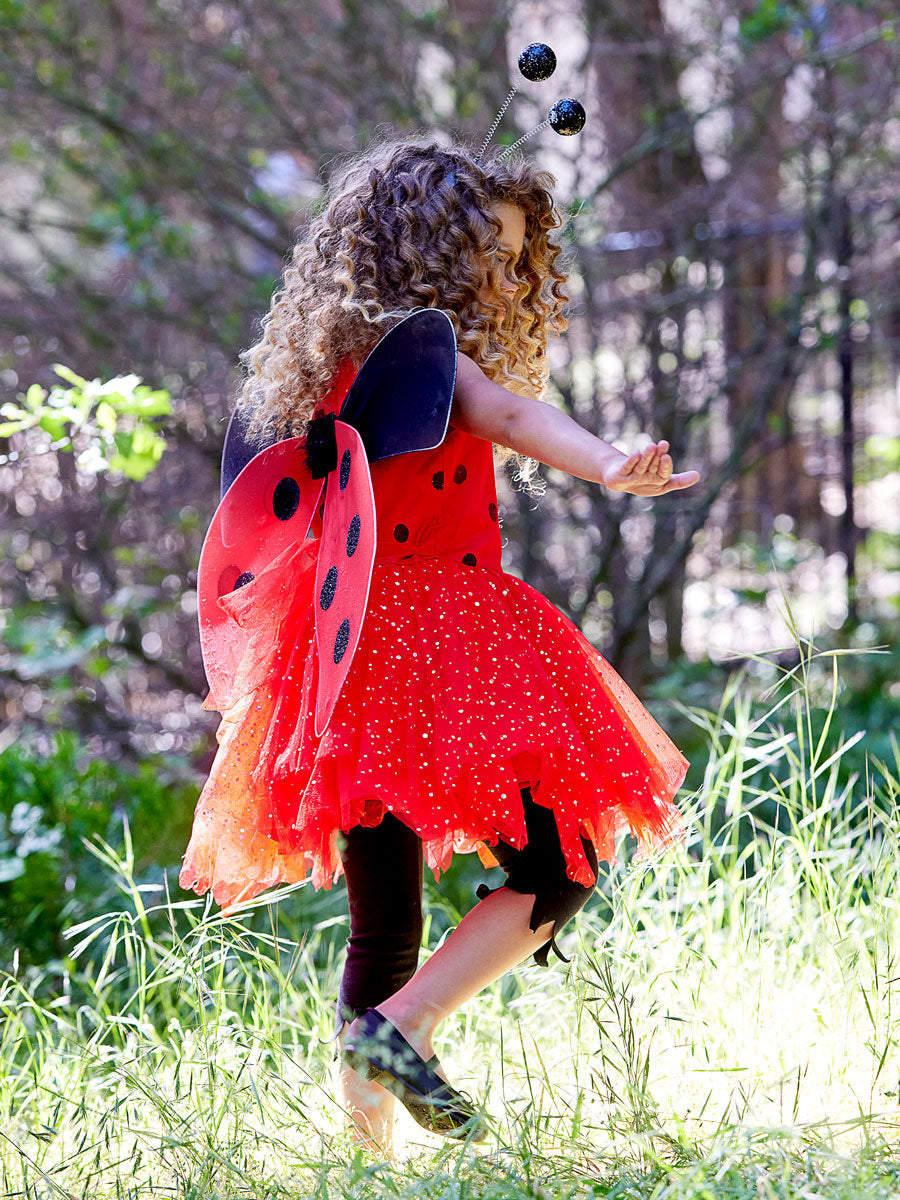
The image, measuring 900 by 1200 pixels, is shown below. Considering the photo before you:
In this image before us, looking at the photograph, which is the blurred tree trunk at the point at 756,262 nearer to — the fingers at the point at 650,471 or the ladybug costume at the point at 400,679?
the ladybug costume at the point at 400,679

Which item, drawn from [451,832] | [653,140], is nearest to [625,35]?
[653,140]

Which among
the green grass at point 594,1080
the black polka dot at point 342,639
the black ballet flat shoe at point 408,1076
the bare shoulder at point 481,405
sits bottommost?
the green grass at point 594,1080

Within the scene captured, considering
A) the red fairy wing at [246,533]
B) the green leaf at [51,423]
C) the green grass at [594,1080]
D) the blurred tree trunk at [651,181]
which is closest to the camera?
the green grass at [594,1080]

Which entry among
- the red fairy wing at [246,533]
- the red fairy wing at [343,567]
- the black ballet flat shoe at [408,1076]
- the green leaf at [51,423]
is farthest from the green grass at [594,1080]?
the green leaf at [51,423]

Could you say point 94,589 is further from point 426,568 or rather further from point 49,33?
point 426,568

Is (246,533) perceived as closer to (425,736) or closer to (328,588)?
(328,588)

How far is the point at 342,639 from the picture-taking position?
1.60 m

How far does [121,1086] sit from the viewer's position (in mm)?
1998

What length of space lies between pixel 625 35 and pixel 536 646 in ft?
11.1

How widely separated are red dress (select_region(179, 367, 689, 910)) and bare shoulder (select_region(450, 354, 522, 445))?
13 cm

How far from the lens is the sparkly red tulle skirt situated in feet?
5.22

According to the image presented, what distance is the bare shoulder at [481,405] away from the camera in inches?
63.6

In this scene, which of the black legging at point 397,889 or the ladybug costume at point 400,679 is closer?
the ladybug costume at point 400,679

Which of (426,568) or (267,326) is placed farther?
(267,326)
